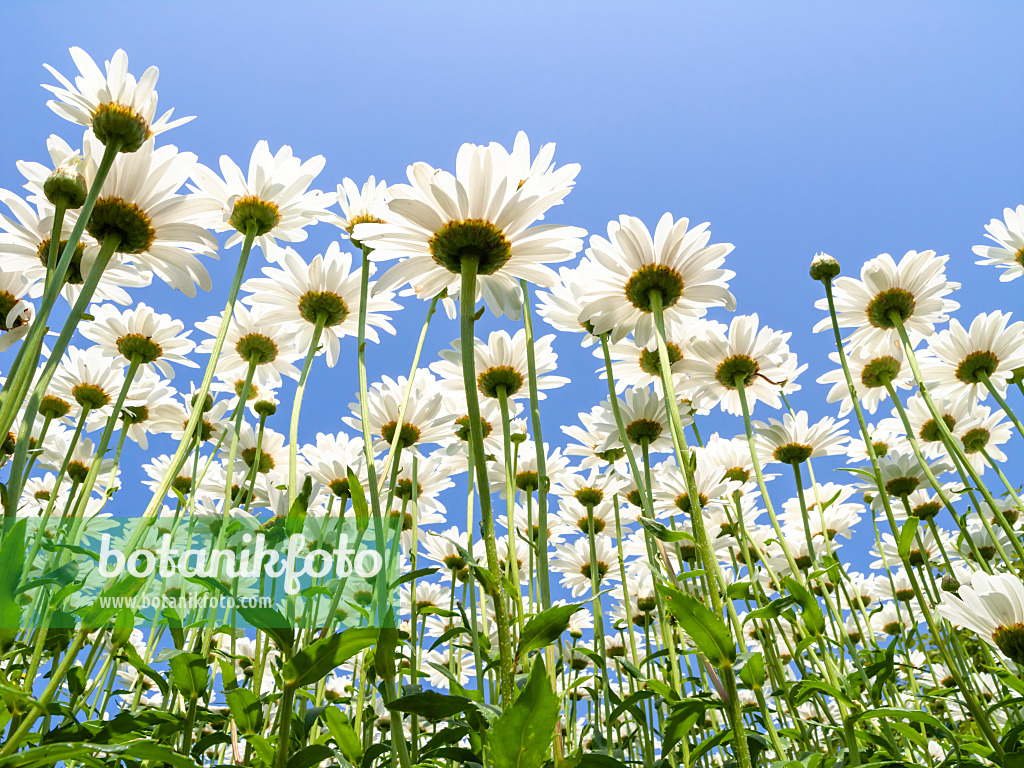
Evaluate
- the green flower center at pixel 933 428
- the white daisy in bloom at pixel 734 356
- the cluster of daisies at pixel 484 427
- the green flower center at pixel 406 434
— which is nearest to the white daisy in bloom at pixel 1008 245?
the cluster of daisies at pixel 484 427

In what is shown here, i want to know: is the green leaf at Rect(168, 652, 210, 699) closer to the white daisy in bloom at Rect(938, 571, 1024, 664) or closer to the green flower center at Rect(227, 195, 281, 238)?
the green flower center at Rect(227, 195, 281, 238)

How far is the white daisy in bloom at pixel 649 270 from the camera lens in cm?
195

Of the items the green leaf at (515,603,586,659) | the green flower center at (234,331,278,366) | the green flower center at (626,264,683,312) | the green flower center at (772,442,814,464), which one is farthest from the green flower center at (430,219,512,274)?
the green flower center at (772,442,814,464)

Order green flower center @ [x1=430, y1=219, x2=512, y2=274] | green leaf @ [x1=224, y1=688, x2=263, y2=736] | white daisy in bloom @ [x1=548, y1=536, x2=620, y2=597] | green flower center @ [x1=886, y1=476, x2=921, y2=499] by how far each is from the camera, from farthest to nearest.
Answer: white daisy in bloom @ [x1=548, y1=536, x2=620, y2=597] → green flower center @ [x1=886, y1=476, x2=921, y2=499] → green flower center @ [x1=430, y1=219, x2=512, y2=274] → green leaf @ [x1=224, y1=688, x2=263, y2=736]

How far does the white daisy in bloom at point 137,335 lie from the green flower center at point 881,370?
9.12 ft

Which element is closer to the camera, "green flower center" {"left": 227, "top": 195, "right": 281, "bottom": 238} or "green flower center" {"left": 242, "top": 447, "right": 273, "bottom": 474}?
"green flower center" {"left": 227, "top": 195, "right": 281, "bottom": 238}

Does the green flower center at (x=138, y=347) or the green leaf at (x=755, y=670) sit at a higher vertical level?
the green flower center at (x=138, y=347)

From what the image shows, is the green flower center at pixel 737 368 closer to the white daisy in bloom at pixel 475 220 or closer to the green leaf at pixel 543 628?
the white daisy in bloom at pixel 475 220

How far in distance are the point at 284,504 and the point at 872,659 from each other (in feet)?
6.34

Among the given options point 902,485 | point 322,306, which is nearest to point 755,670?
point 322,306

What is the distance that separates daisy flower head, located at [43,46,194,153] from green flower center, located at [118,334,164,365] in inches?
46.2

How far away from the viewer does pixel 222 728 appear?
1804mm

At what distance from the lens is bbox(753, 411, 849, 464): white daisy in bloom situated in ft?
10.0

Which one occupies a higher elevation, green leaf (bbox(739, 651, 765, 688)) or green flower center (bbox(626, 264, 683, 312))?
green flower center (bbox(626, 264, 683, 312))
